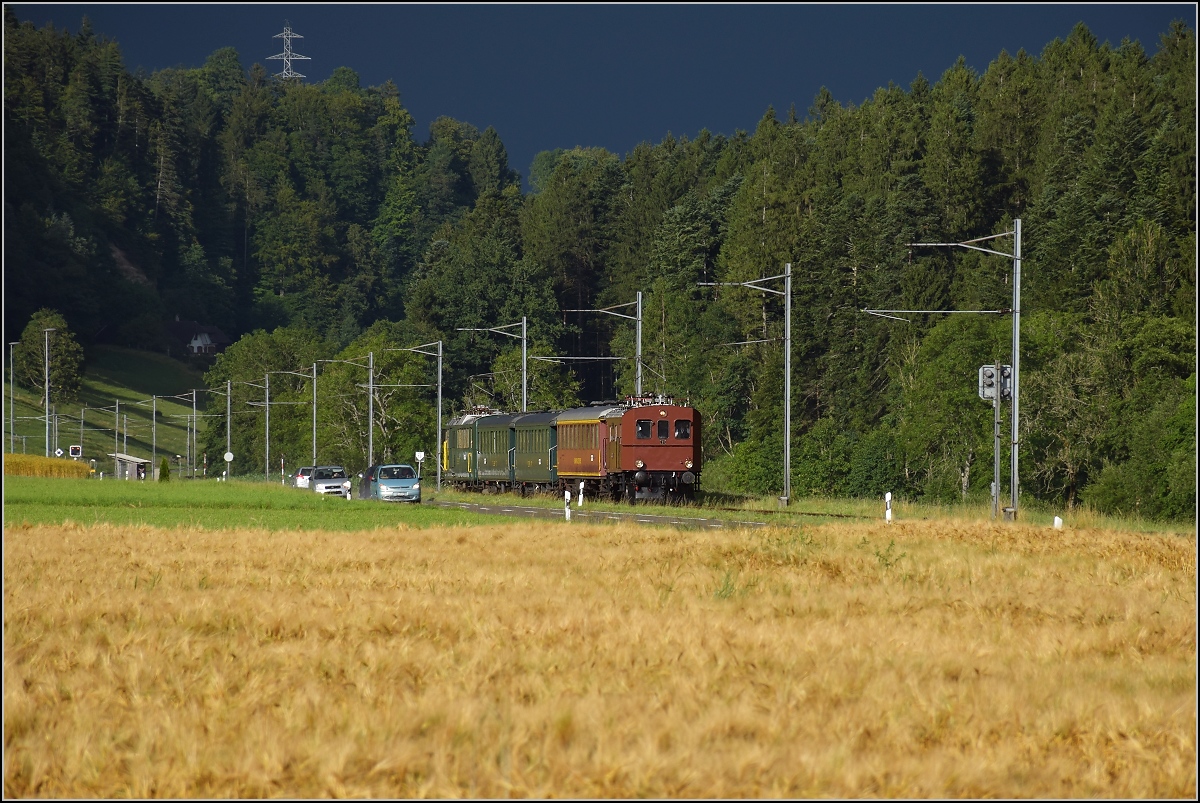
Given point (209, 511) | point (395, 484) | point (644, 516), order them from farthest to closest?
point (395, 484), point (209, 511), point (644, 516)

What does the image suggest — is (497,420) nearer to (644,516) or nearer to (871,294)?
(644,516)

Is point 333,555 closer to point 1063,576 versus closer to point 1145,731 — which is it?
point 1063,576

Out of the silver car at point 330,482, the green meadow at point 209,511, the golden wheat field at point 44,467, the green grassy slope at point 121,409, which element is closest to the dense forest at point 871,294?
the green grassy slope at point 121,409

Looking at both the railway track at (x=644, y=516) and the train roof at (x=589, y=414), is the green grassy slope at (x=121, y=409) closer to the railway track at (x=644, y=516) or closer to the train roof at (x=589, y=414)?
the train roof at (x=589, y=414)

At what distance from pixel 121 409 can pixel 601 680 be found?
15283 centimetres

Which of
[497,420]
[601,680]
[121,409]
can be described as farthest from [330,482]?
[121,409]

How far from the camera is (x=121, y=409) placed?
158 m

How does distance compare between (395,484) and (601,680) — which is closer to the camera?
(601,680)

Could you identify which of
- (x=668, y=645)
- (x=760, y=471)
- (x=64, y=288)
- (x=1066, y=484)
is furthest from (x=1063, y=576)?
(x=64, y=288)

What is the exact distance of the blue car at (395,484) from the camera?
5972 cm

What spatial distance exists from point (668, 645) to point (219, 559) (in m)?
11.8

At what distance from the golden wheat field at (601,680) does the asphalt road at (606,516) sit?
15725 millimetres

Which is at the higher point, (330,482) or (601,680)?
(601,680)

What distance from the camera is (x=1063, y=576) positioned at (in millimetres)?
21000
